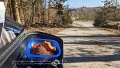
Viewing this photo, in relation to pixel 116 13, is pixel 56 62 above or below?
above

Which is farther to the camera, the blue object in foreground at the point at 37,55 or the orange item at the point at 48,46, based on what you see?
the orange item at the point at 48,46

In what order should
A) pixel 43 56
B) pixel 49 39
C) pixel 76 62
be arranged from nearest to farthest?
pixel 43 56, pixel 49 39, pixel 76 62

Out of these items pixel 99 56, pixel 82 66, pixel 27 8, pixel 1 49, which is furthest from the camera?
pixel 27 8

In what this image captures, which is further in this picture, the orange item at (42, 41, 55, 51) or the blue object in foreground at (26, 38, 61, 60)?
the orange item at (42, 41, 55, 51)

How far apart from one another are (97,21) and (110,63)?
36.4 m

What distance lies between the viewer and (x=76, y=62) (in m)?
8.43

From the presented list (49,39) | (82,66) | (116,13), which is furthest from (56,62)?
(116,13)

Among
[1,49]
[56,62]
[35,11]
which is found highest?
[1,49]

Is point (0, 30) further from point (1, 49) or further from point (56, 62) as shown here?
point (56, 62)

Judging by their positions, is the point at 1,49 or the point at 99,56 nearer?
the point at 1,49

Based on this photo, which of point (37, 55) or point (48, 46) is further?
point (48, 46)

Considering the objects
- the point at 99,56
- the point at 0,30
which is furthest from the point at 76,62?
the point at 0,30

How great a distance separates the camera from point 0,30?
2.92 m

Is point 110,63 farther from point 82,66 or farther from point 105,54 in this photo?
point 105,54
